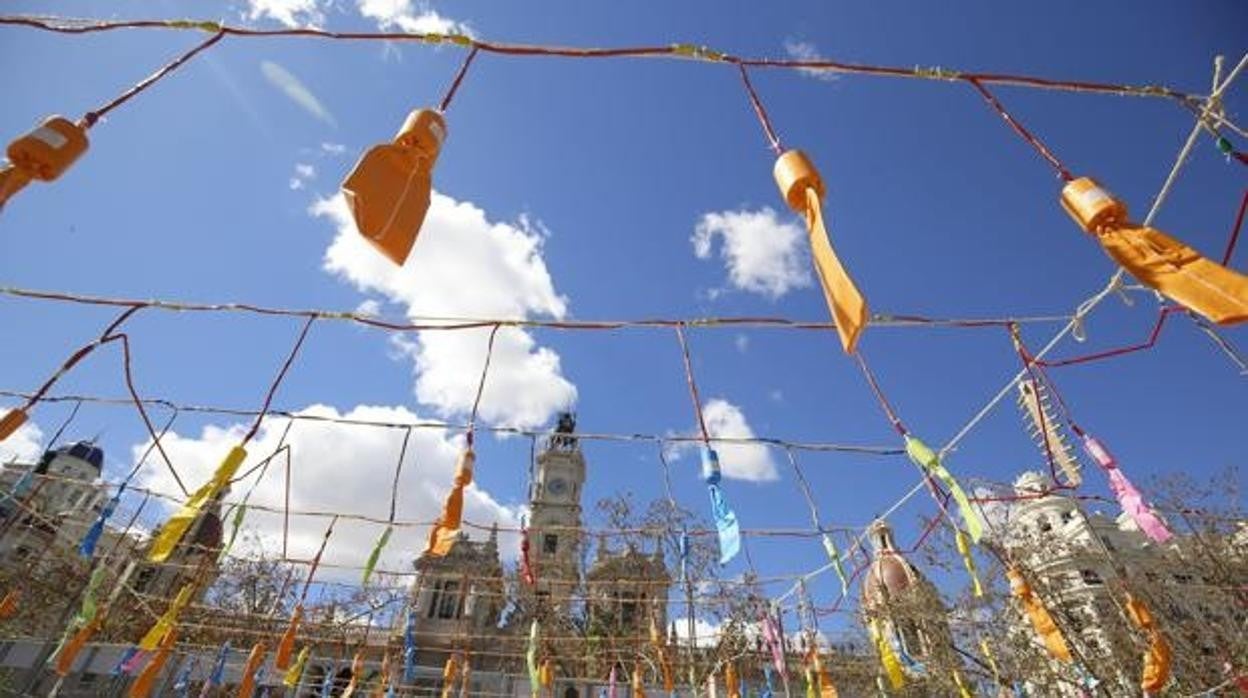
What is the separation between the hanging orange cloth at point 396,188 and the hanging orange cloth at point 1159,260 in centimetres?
287

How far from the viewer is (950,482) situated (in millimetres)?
5133

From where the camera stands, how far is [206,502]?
6.20 meters

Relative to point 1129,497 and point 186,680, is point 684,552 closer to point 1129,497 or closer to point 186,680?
point 1129,497

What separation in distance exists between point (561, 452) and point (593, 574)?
45.4 feet

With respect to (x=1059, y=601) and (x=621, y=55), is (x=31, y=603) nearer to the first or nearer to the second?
(x=621, y=55)

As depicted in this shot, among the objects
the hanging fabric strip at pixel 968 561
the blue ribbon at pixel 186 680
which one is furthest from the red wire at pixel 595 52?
the blue ribbon at pixel 186 680

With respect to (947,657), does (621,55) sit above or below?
below

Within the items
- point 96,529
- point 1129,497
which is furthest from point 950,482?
point 96,529

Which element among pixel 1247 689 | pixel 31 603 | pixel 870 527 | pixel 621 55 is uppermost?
pixel 31 603

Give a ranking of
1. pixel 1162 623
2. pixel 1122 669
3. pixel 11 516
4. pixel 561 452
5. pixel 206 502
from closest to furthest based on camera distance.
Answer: pixel 206 502 → pixel 11 516 → pixel 1122 669 → pixel 1162 623 → pixel 561 452

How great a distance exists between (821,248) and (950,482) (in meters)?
3.94

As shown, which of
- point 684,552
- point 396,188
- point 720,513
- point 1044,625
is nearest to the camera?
point 396,188

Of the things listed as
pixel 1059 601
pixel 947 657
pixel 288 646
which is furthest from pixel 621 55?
pixel 1059 601

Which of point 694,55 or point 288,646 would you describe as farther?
point 288,646
